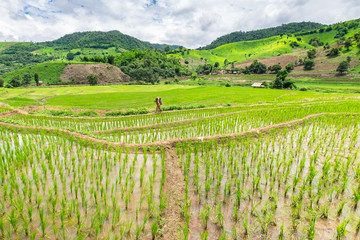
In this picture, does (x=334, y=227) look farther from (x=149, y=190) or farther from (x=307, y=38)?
(x=307, y=38)

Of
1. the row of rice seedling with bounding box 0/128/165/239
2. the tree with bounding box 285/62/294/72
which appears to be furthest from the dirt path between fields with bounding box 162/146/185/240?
the tree with bounding box 285/62/294/72

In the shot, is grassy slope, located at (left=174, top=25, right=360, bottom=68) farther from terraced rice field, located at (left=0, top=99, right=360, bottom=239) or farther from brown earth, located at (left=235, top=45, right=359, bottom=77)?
terraced rice field, located at (left=0, top=99, right=360, bottom=239)

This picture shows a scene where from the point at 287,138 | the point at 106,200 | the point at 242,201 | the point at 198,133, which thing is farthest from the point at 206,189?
the point at 287,138

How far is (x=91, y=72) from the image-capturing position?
61281 mm

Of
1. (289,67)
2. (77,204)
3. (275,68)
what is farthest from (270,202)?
(289,67)

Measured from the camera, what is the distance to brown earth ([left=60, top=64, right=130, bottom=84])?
5950 centimetres

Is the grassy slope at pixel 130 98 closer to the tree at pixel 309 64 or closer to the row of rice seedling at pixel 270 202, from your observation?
the row of rice seedling at pixel 270 202

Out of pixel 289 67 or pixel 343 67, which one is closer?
pixel 343 67

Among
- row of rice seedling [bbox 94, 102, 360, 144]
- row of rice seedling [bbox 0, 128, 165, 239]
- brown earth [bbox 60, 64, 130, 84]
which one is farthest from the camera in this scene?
brown earth [bbox 60, 64, 130, 84]

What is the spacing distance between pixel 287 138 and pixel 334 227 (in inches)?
219

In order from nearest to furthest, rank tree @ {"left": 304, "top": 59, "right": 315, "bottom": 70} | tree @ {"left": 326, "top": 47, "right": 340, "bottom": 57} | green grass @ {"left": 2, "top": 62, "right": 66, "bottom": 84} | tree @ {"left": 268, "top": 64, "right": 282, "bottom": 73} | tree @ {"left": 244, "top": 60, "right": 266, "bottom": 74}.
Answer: green grass @ {"left": 2, "top": 62, "right": 66, "bottom": 84} → tree @ {"left": 304, "top": 59, "right": 315, "bottom": 70} → tree @ {"left": 326, "top": 47, "right": 340, "bottom": 57} → tree @ {"left": 268, "top": 64, "right": 282, "bottom": 73} → tree @ {"left": 244, "top": 60, "right": 266, "bottom": 74}

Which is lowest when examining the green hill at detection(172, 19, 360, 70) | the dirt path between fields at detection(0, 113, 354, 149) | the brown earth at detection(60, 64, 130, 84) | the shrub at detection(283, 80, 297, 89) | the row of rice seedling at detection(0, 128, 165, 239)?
the row of rice seedling at detection(0, 128, 165, 239)

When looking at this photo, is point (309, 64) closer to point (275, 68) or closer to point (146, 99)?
point (275, 68)

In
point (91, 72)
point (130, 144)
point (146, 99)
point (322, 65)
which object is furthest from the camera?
point (322, 65)
